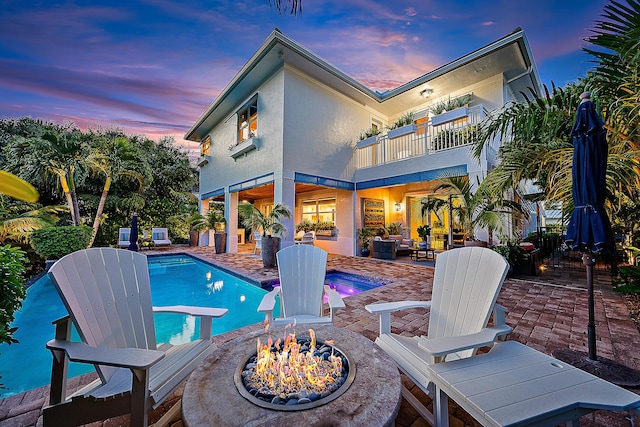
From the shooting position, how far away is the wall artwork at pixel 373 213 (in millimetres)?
9859

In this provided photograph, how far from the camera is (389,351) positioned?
1.80 metres

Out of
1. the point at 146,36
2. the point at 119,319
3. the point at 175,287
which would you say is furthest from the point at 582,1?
the point at 175,287

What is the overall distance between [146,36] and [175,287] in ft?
22.1

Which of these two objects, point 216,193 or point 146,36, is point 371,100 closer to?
point 146,36

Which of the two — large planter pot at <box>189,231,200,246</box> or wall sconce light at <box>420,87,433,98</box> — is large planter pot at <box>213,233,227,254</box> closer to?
large planter pot at <box>189,231,200,246</box>

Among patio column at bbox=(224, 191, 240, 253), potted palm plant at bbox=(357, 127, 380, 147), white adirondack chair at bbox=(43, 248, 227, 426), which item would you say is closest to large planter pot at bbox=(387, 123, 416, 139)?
potted palm plant at bbox=(357, 127, 380, 147)

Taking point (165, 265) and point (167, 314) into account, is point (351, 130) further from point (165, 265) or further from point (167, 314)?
point (165, 265)

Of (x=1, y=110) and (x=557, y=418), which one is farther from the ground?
(x=1, y=110)

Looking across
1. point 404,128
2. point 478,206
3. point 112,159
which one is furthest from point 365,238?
point 112,159

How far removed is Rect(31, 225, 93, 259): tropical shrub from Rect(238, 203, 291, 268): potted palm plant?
4707 mm

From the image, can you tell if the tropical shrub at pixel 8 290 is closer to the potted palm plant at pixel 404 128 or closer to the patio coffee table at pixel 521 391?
the patio coffee table at pixel 521 391

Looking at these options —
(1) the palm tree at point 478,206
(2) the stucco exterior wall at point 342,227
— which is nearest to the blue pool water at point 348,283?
(1) the palm tree at point 478,206

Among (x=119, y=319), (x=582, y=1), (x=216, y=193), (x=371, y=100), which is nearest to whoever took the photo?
(x=119, y=319)

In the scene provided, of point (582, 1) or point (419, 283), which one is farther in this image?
point (582, 1)
